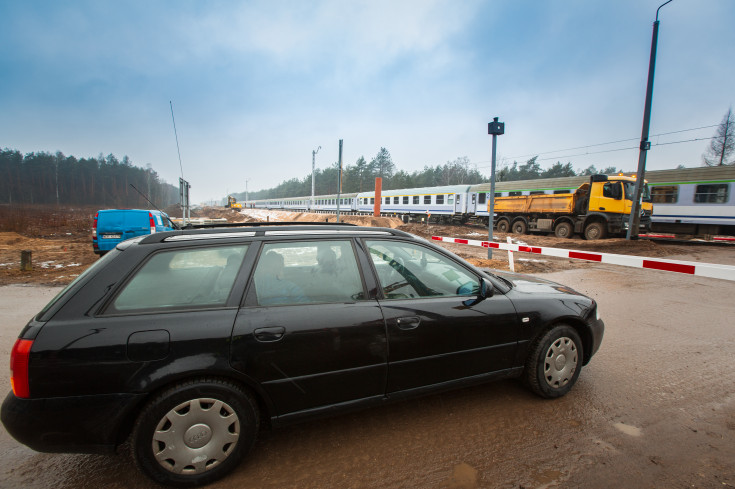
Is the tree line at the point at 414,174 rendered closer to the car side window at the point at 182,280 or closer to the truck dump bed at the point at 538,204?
the truck dump bed at the point at 538,204

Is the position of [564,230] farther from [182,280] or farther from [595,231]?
[182,280]

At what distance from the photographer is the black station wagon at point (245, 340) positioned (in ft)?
5.59

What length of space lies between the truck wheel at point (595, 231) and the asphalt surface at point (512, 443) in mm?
14222

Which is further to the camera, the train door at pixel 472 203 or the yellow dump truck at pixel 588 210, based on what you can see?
the train door at pixel 472 203

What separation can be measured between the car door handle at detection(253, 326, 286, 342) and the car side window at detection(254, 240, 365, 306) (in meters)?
0.17

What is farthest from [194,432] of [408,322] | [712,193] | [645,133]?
[712,193]

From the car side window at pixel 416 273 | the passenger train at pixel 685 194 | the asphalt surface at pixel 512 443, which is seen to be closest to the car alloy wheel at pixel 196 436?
the asphalt surface at pixel 512 443

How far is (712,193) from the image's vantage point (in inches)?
618

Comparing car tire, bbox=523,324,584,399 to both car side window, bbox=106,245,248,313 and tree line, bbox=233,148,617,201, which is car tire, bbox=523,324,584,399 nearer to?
car side window, bbox=106,245,248,313

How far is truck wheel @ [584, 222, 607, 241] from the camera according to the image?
1541 cm

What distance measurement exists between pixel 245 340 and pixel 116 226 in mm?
9636

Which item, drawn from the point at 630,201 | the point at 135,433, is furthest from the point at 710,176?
the point at 135,433

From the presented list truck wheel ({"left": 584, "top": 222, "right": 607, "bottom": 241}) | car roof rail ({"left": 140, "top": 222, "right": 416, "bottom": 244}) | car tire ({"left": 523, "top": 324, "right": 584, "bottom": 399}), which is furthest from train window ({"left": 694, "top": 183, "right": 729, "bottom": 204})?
car roof rail ({"left": 140, "top": 222, "right": 416, "bottom": 244})

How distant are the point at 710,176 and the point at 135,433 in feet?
76.6
